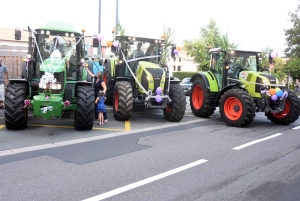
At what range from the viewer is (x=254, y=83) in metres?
10.2

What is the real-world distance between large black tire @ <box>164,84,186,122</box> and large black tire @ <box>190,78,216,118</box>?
1.51m

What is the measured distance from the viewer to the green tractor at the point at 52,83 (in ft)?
26.4

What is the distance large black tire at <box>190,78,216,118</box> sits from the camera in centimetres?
1172

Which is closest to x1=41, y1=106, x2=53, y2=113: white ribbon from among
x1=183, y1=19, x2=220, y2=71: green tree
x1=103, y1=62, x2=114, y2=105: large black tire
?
x1=103, y1=62, x2=114, y2=105: large black tire

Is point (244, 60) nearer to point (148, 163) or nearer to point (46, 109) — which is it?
point (148, 163)

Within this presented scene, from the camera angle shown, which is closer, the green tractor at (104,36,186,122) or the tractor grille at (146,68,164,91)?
the green tractor at (104,36,186,122)

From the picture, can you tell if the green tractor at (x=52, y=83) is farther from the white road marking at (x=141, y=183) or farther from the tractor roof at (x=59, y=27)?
the white road marking at (x=141, y=183)

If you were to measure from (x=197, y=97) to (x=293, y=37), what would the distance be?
36.7 m

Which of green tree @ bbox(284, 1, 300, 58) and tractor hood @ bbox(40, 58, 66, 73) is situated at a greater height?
green tree @ bbox(284, 1, 300, 58)

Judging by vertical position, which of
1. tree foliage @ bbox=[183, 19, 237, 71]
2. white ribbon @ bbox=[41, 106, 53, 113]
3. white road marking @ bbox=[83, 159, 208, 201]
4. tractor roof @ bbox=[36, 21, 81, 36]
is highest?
tree foliage @ bbox=[183, 19, 237, 71]

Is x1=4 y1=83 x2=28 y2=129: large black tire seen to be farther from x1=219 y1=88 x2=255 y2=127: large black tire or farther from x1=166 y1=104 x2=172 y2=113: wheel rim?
x1=219 y1=88 x2=255 y2=127: large black tire

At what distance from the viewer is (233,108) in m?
10.2

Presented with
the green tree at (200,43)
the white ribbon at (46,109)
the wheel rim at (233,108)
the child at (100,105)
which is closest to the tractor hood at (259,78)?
the wheel rim at (233,108)

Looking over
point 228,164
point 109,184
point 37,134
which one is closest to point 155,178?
point 109,184
